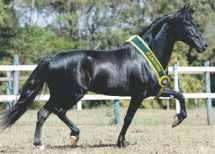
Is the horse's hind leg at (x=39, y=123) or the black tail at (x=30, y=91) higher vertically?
the black tail at (x=30, y=91)

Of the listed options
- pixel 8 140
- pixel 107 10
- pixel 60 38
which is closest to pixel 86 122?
pixel 8 140

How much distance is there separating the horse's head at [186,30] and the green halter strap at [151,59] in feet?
2.07

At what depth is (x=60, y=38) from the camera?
2933cm

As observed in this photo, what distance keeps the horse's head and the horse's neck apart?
0.13 m

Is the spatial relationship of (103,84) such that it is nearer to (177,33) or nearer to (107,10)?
(177,33)

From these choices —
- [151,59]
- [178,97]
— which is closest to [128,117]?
[178,97]

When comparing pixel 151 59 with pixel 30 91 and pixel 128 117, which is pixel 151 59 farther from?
pixel 30 91

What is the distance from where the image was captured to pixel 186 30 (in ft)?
29.4

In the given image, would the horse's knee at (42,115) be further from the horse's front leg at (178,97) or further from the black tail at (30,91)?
the horse's front leg at (178,97)

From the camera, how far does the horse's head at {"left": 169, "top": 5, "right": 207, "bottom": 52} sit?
8945mm

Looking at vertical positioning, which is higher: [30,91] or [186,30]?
[186,30]

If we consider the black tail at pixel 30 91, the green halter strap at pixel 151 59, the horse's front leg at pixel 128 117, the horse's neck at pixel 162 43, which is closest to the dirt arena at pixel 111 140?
the horse's front leg at pixel 128 117

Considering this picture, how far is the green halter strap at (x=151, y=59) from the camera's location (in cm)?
857

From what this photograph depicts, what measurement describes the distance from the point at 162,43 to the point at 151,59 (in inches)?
16.1
